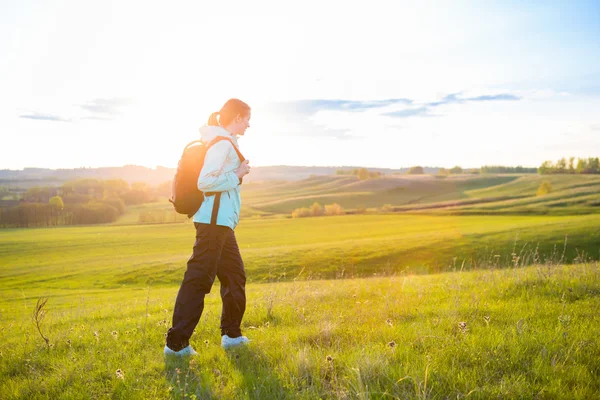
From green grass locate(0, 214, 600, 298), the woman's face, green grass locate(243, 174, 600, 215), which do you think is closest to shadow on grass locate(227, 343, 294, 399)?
the woman's face

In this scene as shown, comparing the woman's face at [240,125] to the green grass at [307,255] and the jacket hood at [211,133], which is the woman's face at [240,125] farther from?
the green grass at [307,255]

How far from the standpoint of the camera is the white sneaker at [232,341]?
200 inches

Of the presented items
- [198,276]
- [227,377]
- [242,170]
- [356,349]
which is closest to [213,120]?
[242,170]

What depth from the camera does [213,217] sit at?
4.96 metres

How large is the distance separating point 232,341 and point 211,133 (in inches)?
103

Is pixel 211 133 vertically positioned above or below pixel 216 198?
above

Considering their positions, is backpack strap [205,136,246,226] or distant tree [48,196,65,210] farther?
distant tree [48,196,65,210]

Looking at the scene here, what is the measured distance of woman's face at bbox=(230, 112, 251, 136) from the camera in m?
5.12

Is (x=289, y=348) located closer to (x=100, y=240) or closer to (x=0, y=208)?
(x=100, y=240)

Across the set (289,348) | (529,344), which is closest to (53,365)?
(289,348)

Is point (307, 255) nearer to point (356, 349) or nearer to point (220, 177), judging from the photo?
point (220, 177)

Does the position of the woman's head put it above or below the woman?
above

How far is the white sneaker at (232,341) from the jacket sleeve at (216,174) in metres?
1.89

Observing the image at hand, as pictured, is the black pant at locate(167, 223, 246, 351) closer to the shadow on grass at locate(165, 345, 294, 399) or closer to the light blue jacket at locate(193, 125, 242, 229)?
the light blue jacket at locate(193, 125, 242, 229)
